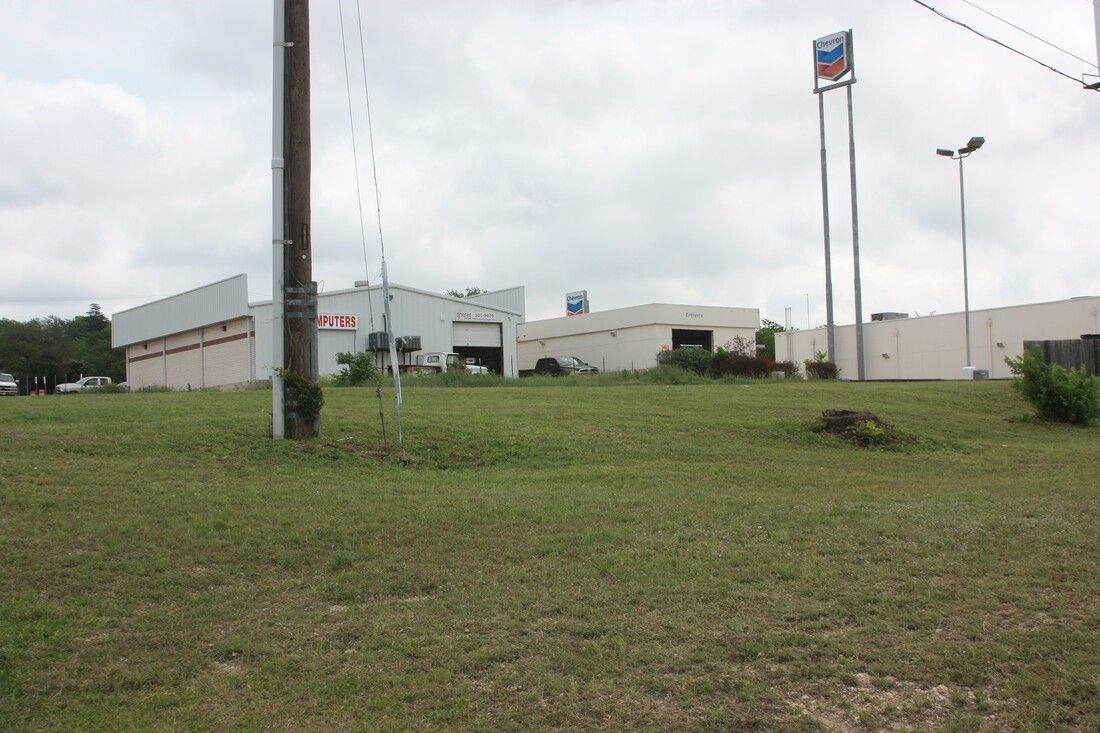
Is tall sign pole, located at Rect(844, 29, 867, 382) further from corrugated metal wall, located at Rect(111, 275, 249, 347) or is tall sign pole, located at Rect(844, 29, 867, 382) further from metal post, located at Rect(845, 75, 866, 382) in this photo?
corrugated metal wall, located at Rect(111, 275, 249, 347)

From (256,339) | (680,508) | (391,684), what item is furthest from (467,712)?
(256,339)

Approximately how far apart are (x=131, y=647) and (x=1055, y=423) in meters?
21.2

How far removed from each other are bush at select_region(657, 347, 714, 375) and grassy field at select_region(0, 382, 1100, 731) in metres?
29.4

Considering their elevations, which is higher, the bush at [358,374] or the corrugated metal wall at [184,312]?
the corrugated metal wall at [184,312]

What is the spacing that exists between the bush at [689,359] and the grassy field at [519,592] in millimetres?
29406

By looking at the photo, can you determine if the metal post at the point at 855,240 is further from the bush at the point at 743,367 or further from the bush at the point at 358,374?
the bush at the point at 358,374

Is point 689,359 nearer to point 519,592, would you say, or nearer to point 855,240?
point 855,240

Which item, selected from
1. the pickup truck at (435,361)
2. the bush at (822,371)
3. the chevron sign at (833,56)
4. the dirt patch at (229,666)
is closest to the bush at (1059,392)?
the bush at (822,371)

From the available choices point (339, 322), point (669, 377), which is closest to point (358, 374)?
point (669, 377)

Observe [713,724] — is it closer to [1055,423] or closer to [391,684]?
[391,684]

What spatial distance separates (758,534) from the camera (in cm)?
820

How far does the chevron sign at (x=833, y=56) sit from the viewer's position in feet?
149

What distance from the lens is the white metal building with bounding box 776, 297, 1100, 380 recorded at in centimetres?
4128

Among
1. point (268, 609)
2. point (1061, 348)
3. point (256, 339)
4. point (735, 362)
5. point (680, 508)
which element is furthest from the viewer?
point (256, 339)
